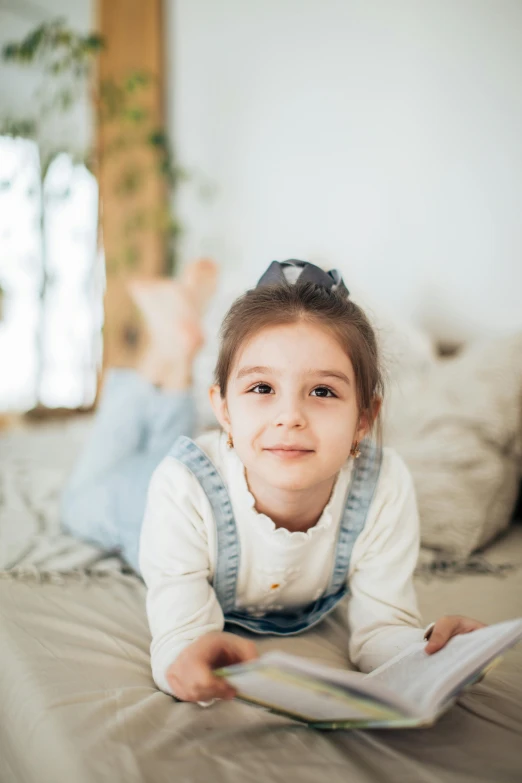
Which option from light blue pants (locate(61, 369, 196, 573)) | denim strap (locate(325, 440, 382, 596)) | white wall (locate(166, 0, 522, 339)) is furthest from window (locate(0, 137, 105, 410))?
denim strap (locate(325, 440, 382, 596))

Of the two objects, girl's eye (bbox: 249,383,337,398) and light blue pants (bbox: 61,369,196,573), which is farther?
light blue pants (bbox: 61,369,196,573)

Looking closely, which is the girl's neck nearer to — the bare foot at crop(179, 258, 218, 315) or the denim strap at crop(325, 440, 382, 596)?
the denim strap at crop(325, 440, 382, 596)

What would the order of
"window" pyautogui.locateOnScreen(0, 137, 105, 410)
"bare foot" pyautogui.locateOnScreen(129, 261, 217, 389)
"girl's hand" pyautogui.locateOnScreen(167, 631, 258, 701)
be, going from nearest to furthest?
1. "girl's hand" pyautogui.locateOnScreen(167, 631, 258, 701)
2. "bare foot" pyautogui.locateOnScreen(129, 261, 217, 389)
3. "window" pyautogui.locateOnScreen(0, 137, 105, 410)

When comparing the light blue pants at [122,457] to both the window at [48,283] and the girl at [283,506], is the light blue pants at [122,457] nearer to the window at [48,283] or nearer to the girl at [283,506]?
the girl at [283,506]

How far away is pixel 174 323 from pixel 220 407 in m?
1.01

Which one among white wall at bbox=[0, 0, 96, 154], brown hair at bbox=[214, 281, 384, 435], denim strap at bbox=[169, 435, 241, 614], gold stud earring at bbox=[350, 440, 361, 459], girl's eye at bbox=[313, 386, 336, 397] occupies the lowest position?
denim strap at bbox=[169, 435, 241, 614]

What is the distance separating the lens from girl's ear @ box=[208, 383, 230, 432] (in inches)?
32.0

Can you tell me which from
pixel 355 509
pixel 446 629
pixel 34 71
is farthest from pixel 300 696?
pixel 34 71

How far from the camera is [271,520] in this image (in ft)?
2.68

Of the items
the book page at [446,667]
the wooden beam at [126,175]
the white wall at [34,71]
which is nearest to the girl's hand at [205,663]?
the book page at [446,667]

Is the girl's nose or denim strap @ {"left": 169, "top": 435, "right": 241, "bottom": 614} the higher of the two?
the girl's nose

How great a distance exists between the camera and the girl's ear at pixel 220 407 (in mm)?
814

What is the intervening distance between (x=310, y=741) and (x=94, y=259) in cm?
308

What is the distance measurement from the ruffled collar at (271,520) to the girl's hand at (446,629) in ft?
0.62
